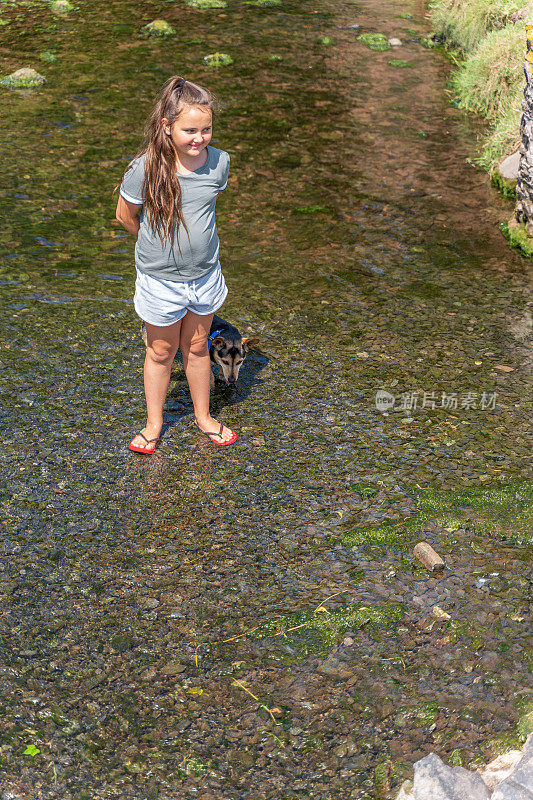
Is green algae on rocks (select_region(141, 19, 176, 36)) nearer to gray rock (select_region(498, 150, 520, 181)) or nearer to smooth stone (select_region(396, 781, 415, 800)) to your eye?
gray rock (select_region(498, 150, 520, 181))

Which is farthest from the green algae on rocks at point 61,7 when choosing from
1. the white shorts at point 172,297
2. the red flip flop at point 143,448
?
the red flip flop at point 143,448

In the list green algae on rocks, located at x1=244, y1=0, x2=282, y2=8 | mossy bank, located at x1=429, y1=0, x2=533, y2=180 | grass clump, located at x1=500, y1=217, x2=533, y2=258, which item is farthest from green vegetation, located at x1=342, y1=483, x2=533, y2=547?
green algae on rocks, located at x1=244, y1=0, x2=282, y2=8

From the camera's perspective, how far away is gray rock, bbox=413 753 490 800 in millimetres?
3088

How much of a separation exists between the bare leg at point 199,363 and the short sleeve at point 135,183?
82 centimetres

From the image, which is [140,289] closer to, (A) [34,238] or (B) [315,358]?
(B) [315,358]

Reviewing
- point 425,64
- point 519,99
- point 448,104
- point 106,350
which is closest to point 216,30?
point 425,64

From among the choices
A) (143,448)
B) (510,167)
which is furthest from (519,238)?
(143,448)

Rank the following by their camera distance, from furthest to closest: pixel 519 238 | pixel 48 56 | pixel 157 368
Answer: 1. pixel 48 56
2. pixel 519 238
3. pixel 157 368

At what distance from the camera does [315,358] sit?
6367mm

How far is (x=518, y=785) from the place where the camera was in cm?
305

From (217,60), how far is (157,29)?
2053 mm

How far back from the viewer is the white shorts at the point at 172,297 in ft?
15.3

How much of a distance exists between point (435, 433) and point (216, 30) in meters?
11.7

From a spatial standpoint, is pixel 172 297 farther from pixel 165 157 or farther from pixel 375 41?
pixel 375 41
